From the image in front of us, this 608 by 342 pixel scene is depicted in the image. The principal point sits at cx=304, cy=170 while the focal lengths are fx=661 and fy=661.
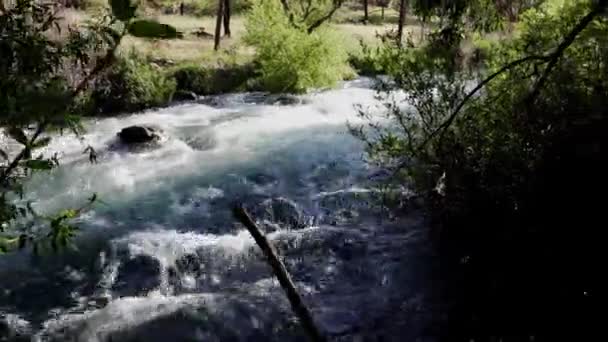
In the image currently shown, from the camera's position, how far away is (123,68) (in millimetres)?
22797

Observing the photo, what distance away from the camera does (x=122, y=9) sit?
2.54 meters

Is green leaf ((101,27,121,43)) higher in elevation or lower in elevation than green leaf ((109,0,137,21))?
lower

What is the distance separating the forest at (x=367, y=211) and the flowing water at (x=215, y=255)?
0.04m

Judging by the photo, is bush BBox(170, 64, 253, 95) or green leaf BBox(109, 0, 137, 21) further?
bush BBox(170, 64, 253, 95)

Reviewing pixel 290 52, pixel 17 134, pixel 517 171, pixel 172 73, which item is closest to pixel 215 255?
pixel 517 171

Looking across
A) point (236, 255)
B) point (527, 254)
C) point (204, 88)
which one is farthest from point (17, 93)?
point (204, 88)

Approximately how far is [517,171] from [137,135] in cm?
1246

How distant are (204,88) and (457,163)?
56.6ft

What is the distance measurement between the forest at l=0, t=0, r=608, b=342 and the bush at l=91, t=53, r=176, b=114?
19.3 ft

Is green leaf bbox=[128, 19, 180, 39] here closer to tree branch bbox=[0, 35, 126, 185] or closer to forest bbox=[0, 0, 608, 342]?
forest bbox=[0, 0, 608, 342]

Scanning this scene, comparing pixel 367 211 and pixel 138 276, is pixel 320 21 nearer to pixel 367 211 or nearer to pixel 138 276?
pixel 367 211

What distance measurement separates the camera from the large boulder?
18.2 m

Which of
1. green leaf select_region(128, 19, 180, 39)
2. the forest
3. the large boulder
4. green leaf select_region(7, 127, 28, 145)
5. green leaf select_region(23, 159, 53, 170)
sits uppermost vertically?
green leaf select_region(128, 19, 180, 39)

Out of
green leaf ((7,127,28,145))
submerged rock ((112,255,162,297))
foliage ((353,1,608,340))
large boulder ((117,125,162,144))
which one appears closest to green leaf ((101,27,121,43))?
green leaf ((7,127,28,145))
